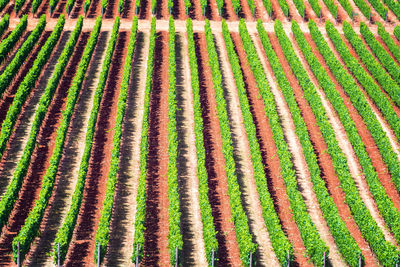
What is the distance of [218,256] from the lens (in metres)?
39.7

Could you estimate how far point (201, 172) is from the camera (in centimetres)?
4497

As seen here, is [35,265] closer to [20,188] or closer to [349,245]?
[20,188]

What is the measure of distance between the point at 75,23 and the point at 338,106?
33021mm

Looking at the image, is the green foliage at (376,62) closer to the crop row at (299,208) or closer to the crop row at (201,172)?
the crop row at (299,208)

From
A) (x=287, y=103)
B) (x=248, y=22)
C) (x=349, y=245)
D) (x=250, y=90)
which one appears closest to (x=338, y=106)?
(x=287, y=103)

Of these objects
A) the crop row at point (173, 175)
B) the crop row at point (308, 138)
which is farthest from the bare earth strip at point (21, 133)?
the crop row at point (308, 138)

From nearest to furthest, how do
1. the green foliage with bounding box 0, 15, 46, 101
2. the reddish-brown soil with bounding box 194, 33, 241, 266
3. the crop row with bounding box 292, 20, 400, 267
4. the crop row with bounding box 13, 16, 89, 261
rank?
the crop row with bounding box 13, 16, 89, 261
the reddish-brown soil with bounding box 194, 33, 241, 266
the crop row with bounding box 292, 20, 400, 267
the green foliage with bounding box 0, 15, 46, 101

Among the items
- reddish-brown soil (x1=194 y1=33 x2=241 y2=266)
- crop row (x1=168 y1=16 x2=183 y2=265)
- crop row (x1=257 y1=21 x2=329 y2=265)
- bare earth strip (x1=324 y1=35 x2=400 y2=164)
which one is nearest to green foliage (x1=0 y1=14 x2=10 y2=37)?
crop row (x1=168 y1=16 x2=183 y2=265)

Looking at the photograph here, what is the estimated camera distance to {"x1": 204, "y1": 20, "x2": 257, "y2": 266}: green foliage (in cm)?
3878

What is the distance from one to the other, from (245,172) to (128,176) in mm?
8712

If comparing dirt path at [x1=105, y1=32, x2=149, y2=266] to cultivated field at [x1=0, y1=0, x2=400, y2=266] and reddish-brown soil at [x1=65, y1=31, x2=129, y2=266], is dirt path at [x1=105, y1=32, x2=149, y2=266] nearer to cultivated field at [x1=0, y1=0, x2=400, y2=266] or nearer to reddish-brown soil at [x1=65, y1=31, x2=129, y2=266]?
cultivated field at [x1=0, y1=0, x2=400, y2=266]

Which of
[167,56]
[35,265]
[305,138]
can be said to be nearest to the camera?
[35,265]

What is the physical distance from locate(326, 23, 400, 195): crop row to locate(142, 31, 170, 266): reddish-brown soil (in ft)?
54.5

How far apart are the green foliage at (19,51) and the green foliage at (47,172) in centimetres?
349
